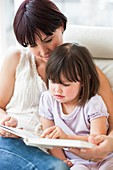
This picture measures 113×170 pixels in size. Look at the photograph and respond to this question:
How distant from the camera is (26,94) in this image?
1.60 meters

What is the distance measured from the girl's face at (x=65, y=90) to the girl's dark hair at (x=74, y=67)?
0.05 ft

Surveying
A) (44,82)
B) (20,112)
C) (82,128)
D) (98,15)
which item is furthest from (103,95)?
(98,15)

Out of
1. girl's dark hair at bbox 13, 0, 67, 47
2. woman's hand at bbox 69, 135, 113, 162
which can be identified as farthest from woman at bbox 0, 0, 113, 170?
woman's hand at bbox 69, 135, 113, 162

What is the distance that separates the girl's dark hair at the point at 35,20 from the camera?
147 cm

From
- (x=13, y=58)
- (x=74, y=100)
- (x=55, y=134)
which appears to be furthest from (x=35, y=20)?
(x=55, y=134)

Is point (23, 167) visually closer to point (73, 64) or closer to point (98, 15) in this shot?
point (73, 64)

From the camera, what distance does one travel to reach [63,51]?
4.59 feet

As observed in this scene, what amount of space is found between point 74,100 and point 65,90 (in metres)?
0.11

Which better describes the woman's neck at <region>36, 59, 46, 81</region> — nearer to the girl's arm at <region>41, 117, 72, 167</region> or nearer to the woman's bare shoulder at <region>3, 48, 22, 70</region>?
the woman's bare shoulder at <region>3, 48, 22, 70</region>

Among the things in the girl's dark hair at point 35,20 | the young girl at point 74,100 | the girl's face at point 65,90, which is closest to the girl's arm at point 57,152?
the young girl at point 74,100

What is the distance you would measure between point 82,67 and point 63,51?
0.10 meters

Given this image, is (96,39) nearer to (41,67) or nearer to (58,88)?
(41,67)

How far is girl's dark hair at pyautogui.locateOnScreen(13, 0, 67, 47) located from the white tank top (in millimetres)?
161

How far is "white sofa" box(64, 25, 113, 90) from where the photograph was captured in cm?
171
